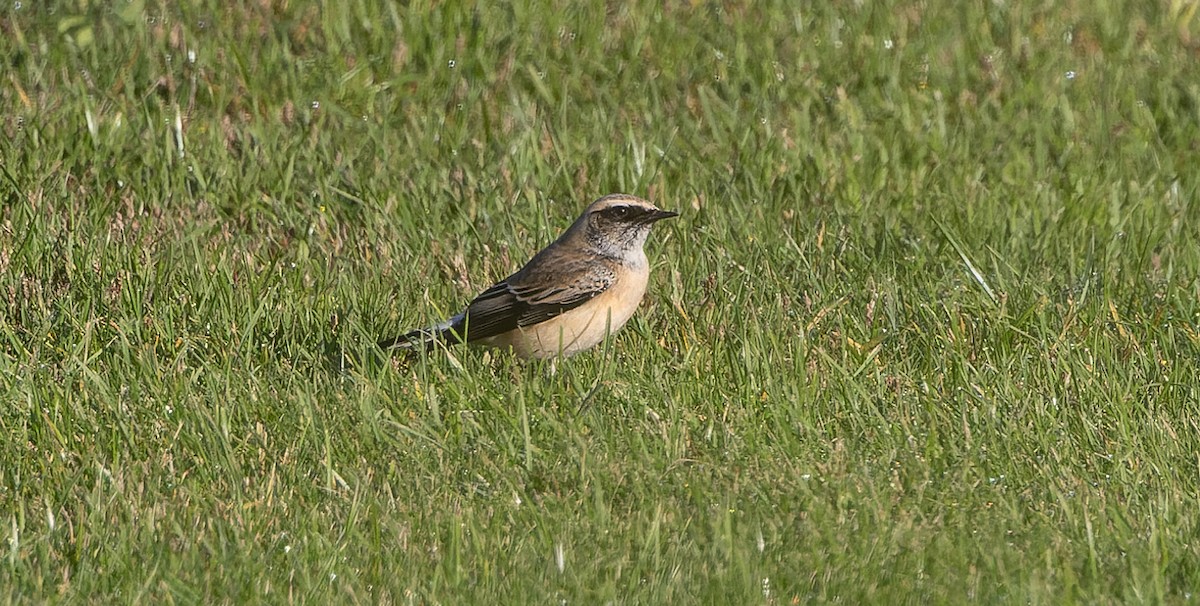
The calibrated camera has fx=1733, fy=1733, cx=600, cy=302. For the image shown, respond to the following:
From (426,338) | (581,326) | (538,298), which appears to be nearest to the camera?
(426,338)

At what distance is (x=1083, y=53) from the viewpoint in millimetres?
11391

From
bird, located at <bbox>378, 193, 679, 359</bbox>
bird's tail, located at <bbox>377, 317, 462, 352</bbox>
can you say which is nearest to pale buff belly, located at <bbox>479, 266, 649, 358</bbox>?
bird, located at <bbox>378, 193, 679, 359</bbox>

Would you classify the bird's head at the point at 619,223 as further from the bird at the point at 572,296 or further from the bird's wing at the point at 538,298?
the bird's wing at the point at 538,298

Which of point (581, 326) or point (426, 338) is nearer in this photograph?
point (426, 338)

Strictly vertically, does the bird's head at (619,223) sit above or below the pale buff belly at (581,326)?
above

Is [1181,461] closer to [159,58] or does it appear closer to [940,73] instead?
[940,73]

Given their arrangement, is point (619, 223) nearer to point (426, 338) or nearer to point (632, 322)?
point (632, 322)

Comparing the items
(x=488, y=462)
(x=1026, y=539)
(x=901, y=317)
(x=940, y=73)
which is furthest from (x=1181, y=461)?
(x=940, y=73)

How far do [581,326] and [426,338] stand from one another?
691mm

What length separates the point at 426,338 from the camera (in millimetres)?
7242

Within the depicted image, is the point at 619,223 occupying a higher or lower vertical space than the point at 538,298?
higher

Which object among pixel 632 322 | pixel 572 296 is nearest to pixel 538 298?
pixel 572 296

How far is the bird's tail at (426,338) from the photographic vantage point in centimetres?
713

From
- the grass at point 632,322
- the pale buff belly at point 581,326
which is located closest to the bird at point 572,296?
the pale buff belly at point 581,326
